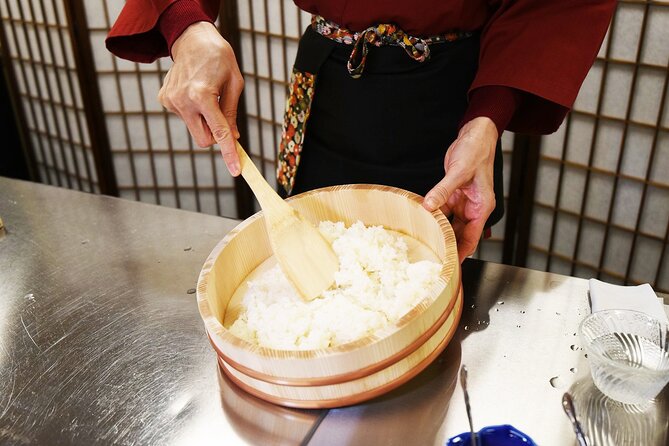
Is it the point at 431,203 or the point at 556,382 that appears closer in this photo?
the point at 556,382

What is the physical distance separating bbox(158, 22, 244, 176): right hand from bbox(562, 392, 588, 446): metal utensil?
79cm

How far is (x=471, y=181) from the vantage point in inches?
53.1

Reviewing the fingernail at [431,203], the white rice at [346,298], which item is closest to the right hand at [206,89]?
the white rice at [346,298]

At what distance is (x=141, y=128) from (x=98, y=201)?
6.52 ft

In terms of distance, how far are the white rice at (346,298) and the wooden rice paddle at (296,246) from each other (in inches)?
1.0

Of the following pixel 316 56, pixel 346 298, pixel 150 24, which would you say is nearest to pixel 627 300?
pixel 346 298

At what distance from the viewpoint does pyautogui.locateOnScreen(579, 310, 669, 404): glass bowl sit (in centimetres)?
102

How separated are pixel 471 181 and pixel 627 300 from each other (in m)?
0.39

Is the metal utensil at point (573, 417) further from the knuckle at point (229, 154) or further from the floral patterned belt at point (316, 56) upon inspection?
the floral patterned belt at point (316, 56)

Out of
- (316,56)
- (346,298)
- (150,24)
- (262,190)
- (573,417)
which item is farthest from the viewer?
(316,56)

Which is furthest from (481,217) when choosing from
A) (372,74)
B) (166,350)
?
(166,350)

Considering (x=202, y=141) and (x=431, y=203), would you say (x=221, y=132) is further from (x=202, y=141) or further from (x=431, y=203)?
(x=431, y=203)

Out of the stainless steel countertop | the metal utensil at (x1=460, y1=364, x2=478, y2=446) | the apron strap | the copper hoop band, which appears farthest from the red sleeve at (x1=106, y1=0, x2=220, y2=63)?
the metal utensil at (x1=460, y1=364, x2=478, y2=446)

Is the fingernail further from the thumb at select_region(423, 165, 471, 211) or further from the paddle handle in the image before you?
the paddle handle
